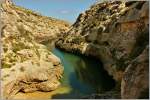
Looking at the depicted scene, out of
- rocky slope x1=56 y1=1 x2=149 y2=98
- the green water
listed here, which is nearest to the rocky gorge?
rocky slope x1=56 y1=1 x2=149 y2=98

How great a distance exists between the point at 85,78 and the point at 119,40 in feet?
28.4

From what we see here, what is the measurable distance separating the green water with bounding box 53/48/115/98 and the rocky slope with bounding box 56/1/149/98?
47.5 inches

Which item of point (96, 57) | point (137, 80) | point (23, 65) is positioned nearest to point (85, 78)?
point (23, 65)

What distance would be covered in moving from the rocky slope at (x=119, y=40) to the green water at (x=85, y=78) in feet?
3.96

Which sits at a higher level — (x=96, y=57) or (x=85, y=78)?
(x=96, y=57)

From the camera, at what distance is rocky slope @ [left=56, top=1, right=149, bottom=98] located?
1828 cm

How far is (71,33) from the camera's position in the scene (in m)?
73.8

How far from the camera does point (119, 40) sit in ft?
145

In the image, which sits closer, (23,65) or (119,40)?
(23,65)

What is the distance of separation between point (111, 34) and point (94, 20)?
16520mm

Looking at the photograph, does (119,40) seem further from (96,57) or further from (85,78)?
(96,57)

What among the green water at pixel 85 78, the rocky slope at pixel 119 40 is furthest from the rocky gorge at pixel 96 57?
the green water at pixel 85 78

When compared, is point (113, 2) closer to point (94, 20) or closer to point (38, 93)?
point (94, 20)

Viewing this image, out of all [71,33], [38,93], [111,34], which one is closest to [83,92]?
[38,93]
